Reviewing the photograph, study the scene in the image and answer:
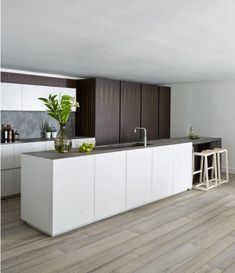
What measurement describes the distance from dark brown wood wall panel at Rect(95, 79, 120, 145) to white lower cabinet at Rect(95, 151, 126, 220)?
2.42m

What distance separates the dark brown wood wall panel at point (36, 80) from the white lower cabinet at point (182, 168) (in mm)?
2881

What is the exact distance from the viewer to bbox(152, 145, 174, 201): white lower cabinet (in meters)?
4.76

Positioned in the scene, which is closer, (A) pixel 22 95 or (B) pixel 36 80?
(A) pixel 22 95

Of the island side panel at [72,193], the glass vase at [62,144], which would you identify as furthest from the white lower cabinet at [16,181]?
the island side panel at [72,193]

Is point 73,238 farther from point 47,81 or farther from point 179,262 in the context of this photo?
point 47,81

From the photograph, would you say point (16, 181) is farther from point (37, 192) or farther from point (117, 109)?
point (117, 109)

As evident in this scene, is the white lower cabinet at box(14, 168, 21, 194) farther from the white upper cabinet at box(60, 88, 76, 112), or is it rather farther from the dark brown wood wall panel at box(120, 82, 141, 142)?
the dark brown wood wall panel at box(120, 82, 141, 142)

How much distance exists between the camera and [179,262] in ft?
9.41

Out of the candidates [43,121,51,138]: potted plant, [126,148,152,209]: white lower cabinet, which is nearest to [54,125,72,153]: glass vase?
[126,148,152,209]: white lower cabinet

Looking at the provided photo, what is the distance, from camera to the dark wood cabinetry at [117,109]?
6457 millimetres

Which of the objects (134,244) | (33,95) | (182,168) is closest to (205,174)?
(182,168)

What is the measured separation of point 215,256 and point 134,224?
115 centimetres

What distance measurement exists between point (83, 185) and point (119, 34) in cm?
183

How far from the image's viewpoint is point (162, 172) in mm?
4914
